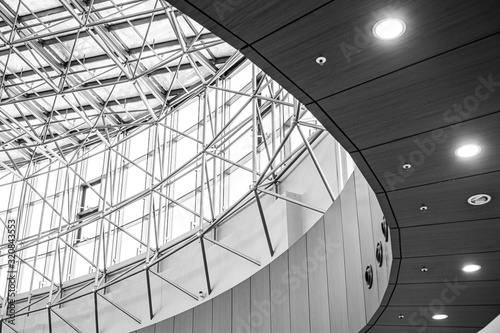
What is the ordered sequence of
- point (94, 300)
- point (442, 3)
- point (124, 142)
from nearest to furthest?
point (442, 3) < point (94, 300) < point (124, 142)

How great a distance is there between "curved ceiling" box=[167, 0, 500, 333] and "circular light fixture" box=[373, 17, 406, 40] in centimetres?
8

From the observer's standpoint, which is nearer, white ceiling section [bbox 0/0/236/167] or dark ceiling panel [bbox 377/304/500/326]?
dark ceiling panel [bbox 377/304/500/326]

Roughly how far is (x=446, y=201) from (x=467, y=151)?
1278 mm

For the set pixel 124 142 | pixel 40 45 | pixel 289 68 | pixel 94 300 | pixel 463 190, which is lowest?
pixel 463 190

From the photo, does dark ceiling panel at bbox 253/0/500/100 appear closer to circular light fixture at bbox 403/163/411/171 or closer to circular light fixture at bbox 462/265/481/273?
circular light fixture at bbox 403/163/411/171

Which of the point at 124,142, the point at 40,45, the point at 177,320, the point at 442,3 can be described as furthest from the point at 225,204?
the point at 442,3

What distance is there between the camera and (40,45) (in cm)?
2952

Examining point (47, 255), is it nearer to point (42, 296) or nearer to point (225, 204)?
point (42, 296)

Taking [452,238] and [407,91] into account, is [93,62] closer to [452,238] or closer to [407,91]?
[452,238]

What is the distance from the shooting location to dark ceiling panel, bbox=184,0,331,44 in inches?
251

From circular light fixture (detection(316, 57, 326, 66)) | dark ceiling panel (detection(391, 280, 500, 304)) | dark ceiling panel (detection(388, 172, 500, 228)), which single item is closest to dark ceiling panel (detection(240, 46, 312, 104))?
circular light fixture (detection(316, 57, 326, 66))

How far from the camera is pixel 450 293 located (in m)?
11.9

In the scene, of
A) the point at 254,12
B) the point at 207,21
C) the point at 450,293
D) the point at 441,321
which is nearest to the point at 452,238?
the point at 450,293

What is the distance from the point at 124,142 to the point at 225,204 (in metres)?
9.51
